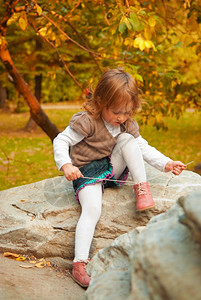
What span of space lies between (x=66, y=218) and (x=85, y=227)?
1.10 ft

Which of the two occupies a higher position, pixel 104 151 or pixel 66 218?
pixel 104 151

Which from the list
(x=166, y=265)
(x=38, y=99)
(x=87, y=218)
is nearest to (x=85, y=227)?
(x=87, y=218)

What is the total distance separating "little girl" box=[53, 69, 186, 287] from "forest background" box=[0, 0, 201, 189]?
16.9 inches

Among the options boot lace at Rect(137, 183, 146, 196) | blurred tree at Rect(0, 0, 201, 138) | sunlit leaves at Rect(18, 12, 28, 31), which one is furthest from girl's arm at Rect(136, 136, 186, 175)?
sunlit leaves at Rect(18, 12, 28, 31)

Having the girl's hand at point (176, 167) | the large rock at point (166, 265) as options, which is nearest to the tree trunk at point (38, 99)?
the girl's hand at point (176, 167)

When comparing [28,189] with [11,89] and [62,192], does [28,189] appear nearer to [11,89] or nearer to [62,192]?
[62,192]

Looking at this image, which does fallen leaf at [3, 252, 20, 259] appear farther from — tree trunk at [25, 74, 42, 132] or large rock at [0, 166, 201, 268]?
tree trunk at [25, 74, 42, 132]

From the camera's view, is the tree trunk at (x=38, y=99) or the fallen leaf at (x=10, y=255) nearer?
the fallen leaf at (x=10, y=255)

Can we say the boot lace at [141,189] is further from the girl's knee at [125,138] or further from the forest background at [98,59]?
the forest background at [98,59]

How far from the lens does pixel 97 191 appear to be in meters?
2.85

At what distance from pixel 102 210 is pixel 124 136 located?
600 millimetres

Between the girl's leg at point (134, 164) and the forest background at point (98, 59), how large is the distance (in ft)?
2.02

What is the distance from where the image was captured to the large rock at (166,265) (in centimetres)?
133

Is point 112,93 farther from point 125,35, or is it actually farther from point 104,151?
point 125,35
